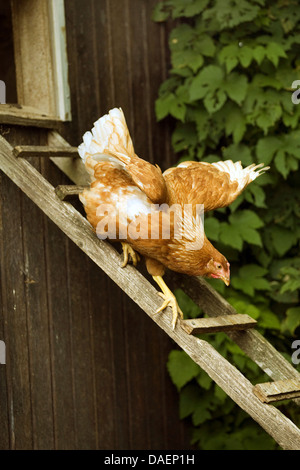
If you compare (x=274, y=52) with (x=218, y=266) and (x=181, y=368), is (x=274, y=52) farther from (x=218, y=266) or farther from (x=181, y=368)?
(x=181, y=368)

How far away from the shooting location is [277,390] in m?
2.52

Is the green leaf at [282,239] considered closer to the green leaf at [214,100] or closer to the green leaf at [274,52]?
the green leaf at [214,100]

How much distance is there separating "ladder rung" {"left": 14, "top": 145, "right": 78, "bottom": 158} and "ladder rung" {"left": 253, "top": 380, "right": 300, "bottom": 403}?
1356 mm

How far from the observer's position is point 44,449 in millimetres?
3219

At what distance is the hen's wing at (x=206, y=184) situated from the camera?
277 cm

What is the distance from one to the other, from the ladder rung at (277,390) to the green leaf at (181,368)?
1.28 m

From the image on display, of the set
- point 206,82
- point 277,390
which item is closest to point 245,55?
point 206,82

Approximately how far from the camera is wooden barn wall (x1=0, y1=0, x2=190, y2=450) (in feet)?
10.2

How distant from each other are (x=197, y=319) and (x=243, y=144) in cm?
166

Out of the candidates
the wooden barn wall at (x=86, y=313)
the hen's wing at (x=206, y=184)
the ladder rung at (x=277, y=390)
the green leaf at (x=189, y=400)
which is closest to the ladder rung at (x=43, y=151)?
the wooden barn wall at (x=86, y=313)

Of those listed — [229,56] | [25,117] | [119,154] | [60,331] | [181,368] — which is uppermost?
[229,56]

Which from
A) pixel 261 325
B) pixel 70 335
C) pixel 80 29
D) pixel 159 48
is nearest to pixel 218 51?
pixel 159 48

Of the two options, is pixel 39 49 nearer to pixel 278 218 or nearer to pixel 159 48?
pixel 159 48
